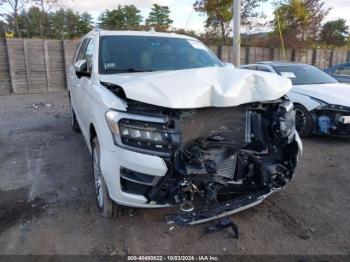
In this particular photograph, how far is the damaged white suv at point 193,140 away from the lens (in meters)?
2.48

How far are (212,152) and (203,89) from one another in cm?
58

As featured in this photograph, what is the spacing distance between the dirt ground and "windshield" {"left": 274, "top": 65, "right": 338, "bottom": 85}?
6.87 feet

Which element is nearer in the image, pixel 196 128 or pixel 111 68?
pixel 196 128

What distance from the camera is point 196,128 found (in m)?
2.67

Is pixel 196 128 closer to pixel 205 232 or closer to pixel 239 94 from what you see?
pixel 239 94

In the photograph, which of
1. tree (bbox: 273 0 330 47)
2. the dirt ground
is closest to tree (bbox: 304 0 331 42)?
tree (bbox: 273 0 330 47)

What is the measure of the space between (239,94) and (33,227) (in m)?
2.35

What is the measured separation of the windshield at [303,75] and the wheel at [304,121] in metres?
0.80

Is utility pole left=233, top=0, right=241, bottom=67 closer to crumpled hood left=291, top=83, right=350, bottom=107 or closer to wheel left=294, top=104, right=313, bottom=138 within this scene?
crumpled hood left=291, top=83, right=350, bottom=107

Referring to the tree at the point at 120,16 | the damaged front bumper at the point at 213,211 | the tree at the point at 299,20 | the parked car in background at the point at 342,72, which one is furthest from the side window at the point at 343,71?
the tree at the point at 120,16

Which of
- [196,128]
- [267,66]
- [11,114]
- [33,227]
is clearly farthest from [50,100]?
[196,128]

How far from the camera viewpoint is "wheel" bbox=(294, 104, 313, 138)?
569 centimetres

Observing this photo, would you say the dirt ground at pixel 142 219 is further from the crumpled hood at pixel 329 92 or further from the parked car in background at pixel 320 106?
the crumpled hood at pixel 329 92

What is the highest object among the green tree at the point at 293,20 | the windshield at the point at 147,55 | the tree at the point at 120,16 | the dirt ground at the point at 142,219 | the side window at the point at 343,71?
the tree at the point at 120,16
